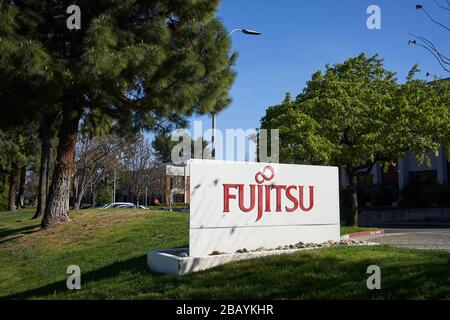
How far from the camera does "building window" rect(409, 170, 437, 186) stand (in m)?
37.9

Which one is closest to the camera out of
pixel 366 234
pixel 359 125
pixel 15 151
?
pixel 366 234

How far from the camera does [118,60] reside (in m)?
13.4

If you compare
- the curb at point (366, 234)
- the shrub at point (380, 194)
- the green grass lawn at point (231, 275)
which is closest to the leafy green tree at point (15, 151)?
the green grass lawn at point (231, 275)

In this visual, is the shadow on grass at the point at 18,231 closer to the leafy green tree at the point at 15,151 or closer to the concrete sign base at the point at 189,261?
the concrete sign base at the point at 189,261

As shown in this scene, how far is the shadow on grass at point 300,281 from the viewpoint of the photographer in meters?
6.21

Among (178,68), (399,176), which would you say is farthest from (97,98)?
(399,176)

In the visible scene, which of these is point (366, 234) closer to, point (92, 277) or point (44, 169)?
point (92, 277)

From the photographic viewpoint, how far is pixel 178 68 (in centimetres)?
1507

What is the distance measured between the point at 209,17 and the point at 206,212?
10.1 m

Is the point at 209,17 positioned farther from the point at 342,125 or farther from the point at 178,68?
the point at 342,125

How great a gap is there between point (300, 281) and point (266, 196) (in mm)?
2615

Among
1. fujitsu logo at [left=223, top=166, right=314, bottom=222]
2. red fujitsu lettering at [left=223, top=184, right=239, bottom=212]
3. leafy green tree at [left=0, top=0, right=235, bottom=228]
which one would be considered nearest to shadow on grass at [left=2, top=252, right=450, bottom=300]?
red fujitsu lettering at [left=223, top=184, right=239, bottom=212]

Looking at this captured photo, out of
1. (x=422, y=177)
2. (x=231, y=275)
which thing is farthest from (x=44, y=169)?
(x=422, y=177)
